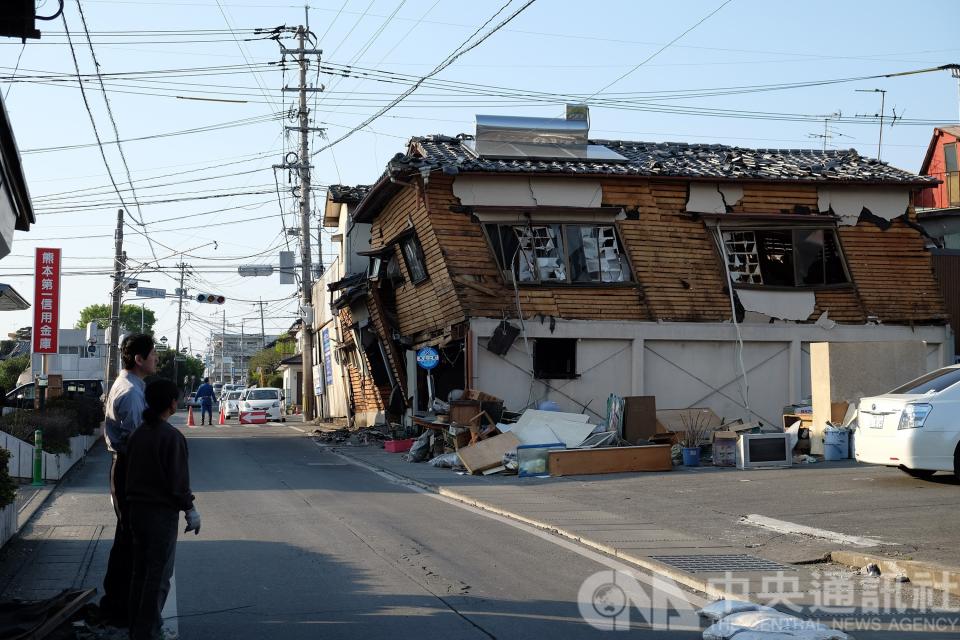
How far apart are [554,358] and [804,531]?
43.0 feet

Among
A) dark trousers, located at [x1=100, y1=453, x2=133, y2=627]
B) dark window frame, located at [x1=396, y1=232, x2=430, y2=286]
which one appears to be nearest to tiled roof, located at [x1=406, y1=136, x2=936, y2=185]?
dark window frame, located at [x1=396, y1=232, x2=430, y2=286]

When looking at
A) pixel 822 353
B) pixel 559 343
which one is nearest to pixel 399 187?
pixel 559 343

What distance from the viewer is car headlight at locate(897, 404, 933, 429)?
13000 millimetres

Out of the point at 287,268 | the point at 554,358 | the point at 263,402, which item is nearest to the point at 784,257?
the point at 554,358

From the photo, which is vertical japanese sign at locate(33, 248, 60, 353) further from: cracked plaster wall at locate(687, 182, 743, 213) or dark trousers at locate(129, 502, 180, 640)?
dark trousers at locate(129, 502, 180, 640)

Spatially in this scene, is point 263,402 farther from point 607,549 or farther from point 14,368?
point 607,549

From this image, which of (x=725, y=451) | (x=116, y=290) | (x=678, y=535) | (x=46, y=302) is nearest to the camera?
(x=678, y=535)

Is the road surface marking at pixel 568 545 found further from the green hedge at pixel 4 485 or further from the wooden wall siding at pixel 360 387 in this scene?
the wooden wall siding at pixel 360 387

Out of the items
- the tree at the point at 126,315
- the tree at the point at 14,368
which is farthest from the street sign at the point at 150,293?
the tree at the point at 126,315

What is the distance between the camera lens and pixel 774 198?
955 inches

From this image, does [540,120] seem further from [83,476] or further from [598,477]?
[83,476]

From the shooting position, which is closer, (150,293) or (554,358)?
(554,358)

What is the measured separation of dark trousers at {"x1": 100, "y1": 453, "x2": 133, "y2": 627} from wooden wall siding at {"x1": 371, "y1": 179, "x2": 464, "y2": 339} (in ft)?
50.0

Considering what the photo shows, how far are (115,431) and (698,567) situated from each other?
16.0ft
